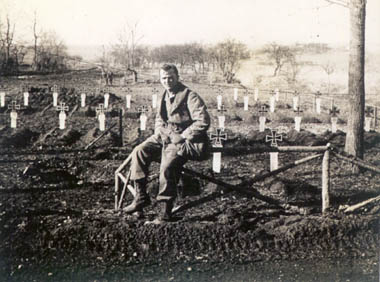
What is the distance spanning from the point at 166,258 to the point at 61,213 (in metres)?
1.38

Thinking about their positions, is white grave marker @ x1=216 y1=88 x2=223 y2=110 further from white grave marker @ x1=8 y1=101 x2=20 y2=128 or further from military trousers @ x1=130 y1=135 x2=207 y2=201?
white grave marker @ x1=8 y1=101 x2=20 y2=128

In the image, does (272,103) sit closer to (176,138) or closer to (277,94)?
(277,94)

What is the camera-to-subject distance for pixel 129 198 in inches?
198

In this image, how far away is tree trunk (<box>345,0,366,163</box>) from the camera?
5.29m

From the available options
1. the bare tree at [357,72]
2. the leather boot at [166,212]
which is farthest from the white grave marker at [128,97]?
the bare tree at [357,72]

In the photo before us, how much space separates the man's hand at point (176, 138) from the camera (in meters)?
4.26

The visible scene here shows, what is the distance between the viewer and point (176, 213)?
454cm

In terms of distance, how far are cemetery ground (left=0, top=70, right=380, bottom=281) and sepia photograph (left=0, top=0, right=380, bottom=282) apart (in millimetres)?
17

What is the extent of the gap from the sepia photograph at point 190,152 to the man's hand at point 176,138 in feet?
0.05

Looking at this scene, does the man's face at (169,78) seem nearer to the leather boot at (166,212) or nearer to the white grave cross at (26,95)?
the leather boot at (166,212)

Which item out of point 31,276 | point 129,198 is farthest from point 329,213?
point 31,276

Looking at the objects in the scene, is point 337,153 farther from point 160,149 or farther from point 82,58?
point 82,58

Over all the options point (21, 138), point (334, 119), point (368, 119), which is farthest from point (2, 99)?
point (368, 119)

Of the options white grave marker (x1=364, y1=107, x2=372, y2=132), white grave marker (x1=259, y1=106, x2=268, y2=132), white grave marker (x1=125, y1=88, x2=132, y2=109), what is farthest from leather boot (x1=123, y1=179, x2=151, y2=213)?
white grave marker (x1=364, y1=107, x2=372, y2=132)
